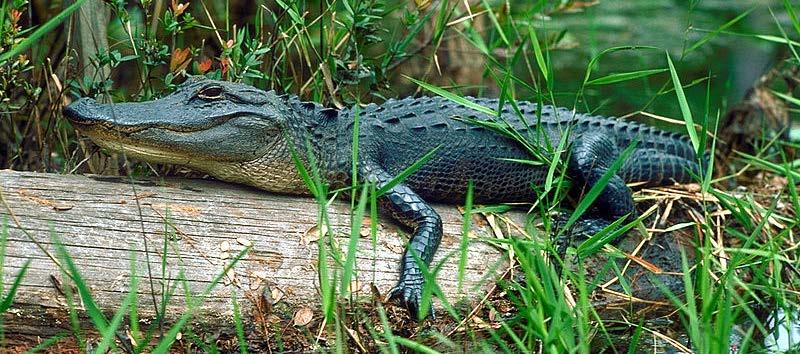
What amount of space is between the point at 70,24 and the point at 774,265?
2835mm

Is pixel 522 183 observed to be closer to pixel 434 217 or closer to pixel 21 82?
pixel 434 217

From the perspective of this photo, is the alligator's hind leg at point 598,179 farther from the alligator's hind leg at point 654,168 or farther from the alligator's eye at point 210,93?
the alligator's eye at point 210,93

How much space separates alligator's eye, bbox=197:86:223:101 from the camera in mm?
3959

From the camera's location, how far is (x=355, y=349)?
3404 millimetres

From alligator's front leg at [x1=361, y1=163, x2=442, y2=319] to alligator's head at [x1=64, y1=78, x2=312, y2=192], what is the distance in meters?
0.33

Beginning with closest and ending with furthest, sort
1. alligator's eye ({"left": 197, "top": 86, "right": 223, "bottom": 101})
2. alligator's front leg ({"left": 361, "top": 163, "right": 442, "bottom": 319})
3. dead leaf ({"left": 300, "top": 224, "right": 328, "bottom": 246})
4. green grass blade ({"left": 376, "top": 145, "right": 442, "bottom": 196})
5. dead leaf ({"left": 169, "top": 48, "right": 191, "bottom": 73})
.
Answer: green grass blade ({"left": 376, "top": 145, "right": 442, "bottom": 196}) → alligator's front leg ({"left": 361, "top": 163, "right": 442, "bottom": 319}) → dead leaf ({"left": 300, "top": 224, "right": 328, "bottom": 246}) → alligator's eye ({"left": 197, "top": 86, "right": 223, "bottom": 101}) → dead leaf ({"left": 169, "top": 48, "right": 191, "bottom": 73})

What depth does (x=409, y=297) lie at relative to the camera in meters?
3.68

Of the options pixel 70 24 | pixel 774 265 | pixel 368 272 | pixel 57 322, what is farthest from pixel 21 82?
pixel 774 265

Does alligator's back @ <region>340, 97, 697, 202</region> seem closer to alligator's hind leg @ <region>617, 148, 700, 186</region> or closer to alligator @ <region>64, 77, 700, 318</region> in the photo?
alligator @ <region>64, 77, 700, 318</region>

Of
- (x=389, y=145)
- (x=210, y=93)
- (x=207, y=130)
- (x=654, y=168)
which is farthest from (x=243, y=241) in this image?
(x=654, y=168)

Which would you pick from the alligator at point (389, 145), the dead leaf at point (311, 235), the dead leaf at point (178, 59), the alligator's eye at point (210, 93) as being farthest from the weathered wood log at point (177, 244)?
the dead leaf at point (178, 59)

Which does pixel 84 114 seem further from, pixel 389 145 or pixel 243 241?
pixel 389 145

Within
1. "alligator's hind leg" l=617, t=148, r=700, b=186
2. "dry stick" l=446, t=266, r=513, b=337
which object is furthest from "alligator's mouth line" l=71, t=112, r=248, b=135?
"alligator's hind leg" l=617, t=148, r=700, b=186

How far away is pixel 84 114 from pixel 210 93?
19.2 inches
